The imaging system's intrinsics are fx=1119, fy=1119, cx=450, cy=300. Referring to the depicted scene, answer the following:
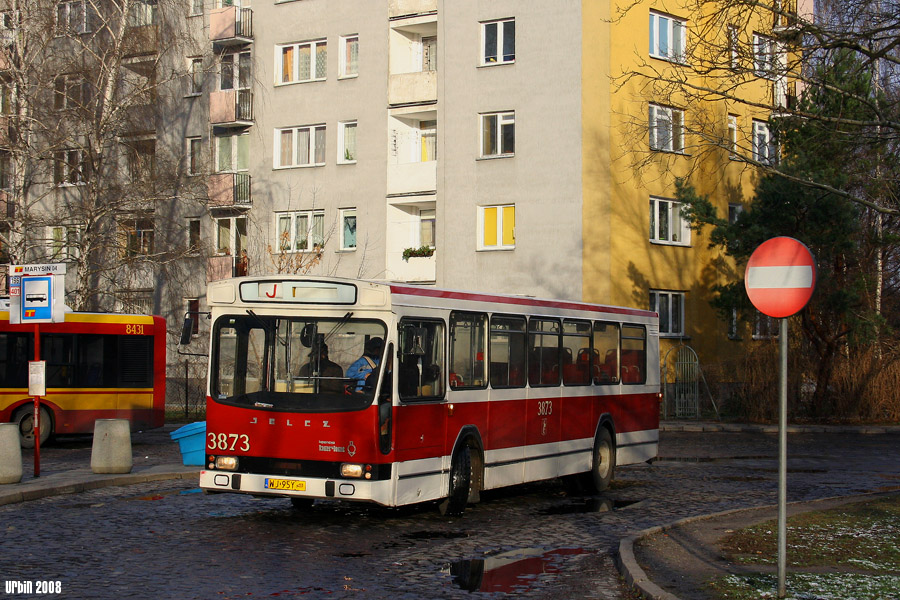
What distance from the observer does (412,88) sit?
4034 centimetres

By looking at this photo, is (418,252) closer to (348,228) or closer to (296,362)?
(348,228)

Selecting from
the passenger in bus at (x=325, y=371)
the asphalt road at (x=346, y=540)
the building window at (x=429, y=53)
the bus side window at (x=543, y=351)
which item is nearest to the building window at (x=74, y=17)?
the building window at (x=429, y=53)

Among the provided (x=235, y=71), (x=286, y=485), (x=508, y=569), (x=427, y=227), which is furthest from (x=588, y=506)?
(x=235, y=71)

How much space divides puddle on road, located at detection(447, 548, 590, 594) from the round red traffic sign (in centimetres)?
311

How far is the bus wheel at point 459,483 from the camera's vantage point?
1336cm

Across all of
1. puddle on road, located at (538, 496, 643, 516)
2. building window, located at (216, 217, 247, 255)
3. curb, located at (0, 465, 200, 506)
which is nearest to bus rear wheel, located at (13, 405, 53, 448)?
curb, located at (0, 465, 200, 506)

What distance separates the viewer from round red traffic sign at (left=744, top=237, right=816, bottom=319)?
8570 mm

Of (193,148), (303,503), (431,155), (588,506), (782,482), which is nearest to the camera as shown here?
(782,482)

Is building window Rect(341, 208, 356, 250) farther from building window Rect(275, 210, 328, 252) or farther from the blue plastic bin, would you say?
the blue plastic bin

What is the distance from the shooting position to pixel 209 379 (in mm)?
12922

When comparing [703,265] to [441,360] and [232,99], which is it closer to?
[232,99]

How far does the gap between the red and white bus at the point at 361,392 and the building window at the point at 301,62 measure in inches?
1170

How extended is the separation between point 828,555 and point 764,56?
16.8ft

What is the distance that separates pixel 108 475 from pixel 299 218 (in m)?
26.6
